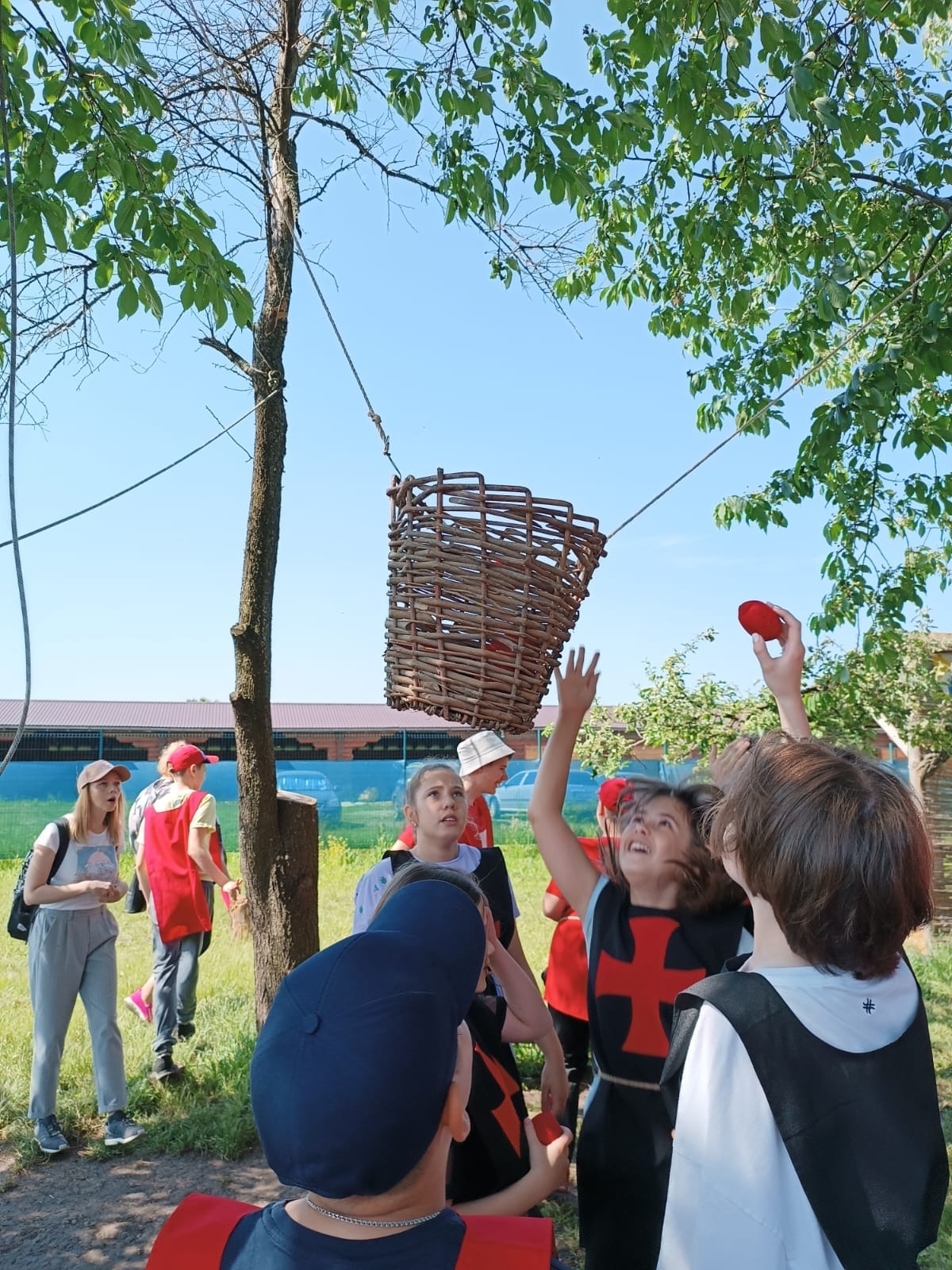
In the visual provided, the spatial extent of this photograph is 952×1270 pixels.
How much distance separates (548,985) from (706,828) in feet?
8.11

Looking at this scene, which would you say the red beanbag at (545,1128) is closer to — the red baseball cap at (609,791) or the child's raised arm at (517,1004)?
the child's raised arm at (517,1004)

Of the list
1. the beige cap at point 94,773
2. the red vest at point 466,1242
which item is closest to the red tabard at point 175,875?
the beige cap at point 94,773

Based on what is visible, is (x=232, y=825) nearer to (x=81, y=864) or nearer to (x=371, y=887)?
(x=81, y=864)

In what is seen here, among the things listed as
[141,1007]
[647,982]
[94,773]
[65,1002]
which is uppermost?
[94,773]

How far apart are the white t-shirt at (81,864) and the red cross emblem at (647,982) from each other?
9.71 ft

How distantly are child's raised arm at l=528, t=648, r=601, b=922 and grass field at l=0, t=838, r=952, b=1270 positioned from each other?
1980 millimetres

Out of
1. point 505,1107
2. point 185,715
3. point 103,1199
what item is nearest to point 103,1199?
point 103,1199

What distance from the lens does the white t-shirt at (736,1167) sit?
1.25m

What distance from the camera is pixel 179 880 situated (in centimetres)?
546

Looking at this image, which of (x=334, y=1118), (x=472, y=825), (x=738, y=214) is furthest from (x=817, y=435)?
(x=334, y=1118)

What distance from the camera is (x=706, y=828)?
7.41 ft

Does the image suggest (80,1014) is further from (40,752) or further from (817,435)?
(40,752)

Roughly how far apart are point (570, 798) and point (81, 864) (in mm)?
10087

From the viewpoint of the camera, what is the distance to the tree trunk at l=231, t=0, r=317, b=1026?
15.6 feet
